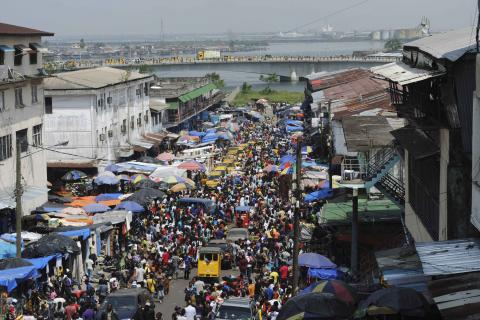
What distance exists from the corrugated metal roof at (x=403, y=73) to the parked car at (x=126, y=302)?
800 centimetres

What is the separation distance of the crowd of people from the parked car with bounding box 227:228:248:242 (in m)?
0.33

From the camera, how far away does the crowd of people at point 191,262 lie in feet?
74.8

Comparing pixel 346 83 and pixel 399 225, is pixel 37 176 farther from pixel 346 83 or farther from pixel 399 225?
pixel 346 83

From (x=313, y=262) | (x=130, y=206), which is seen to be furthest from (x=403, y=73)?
(x=130, y=206)

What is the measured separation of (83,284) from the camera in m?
27.2

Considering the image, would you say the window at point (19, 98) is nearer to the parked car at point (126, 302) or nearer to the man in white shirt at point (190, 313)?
the parked car at point (126, 302)

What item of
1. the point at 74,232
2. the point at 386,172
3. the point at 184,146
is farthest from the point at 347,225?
the point at 184,146

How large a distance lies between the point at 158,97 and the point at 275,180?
27.1 m

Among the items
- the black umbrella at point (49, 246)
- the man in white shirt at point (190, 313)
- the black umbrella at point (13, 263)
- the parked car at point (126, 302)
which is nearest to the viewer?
the man in white shirt at point (190, 313)

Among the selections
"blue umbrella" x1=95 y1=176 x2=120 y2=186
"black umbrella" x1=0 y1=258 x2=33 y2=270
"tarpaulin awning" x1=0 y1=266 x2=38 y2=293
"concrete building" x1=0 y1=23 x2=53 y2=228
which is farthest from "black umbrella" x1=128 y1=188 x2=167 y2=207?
"tarpaulin awning" x1=0 y1=266 x2=38 y2=293

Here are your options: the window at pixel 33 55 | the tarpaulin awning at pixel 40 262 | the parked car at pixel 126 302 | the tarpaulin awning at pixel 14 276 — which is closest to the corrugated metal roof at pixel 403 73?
the parked car at pixel 126 302

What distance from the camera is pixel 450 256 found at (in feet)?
48.8

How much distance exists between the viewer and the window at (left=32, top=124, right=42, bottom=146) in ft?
122

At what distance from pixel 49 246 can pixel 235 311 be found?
7.57 m
